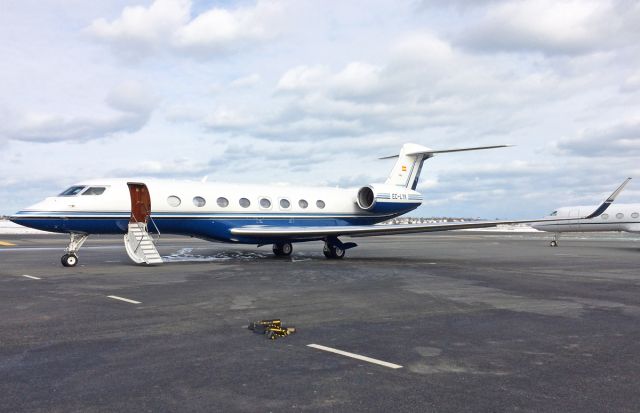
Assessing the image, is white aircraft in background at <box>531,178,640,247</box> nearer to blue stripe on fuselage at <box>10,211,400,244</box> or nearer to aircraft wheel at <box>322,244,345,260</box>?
aircraft wheel at <box>322,244,345,260</box>

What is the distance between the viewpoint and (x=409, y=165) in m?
22.7

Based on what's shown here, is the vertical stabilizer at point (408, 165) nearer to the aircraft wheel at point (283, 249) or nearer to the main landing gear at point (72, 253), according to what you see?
the aircraft wheel at point (283, 249)

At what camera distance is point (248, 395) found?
167 inches

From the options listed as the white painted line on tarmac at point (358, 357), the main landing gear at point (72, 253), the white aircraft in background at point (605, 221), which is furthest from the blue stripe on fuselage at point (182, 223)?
the white aircraft in background at point (605, 221)

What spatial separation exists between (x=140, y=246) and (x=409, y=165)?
40.7 ft

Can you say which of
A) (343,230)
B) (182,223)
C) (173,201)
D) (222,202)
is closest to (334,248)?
(343,230)

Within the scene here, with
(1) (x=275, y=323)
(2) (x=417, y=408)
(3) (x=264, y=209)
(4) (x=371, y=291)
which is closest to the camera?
(2) (x=417, y=408)

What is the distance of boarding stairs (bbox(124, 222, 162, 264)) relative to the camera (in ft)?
51.5

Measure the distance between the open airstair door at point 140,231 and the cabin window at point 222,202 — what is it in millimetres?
2417

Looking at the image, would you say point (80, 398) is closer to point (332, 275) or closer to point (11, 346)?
point (11, 346)

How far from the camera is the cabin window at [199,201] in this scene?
17.0 meters

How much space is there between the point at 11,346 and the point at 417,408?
477cm

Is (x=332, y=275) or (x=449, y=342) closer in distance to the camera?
(x=449, y=342)

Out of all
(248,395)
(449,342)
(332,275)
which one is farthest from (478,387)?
(332,275)
